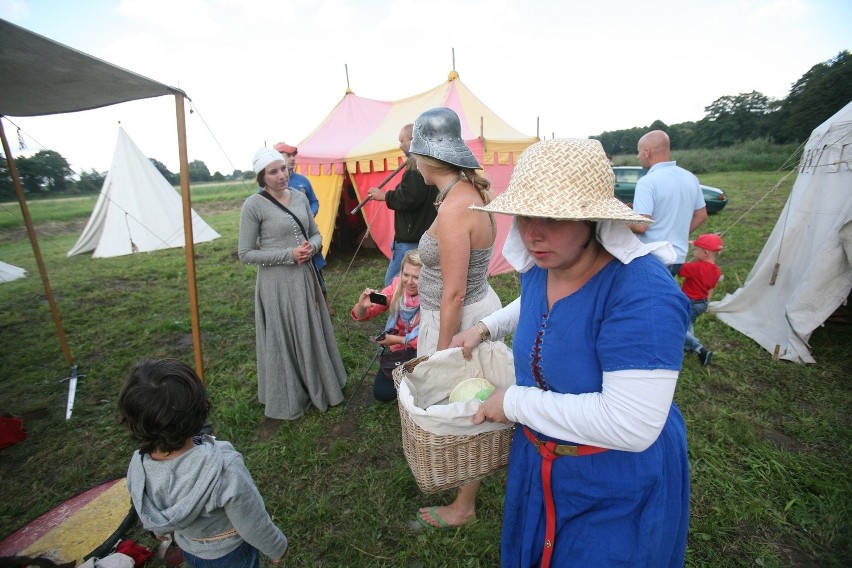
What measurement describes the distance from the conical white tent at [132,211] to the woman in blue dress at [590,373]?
11682 millimetres

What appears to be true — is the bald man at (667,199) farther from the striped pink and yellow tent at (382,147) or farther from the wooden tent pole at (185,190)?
the wooden tent pole at (185,190)

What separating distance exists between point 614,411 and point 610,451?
239 millimetres

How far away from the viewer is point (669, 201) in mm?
3650

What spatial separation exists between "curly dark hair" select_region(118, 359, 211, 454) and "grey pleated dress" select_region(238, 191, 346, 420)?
173cm

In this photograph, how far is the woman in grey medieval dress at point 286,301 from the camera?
2.92 meters

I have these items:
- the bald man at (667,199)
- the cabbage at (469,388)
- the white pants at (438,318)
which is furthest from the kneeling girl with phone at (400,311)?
the bald man at (667,199)

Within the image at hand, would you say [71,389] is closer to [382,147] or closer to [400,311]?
[400,311]

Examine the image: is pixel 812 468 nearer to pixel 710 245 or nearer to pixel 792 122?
pixel 710 245

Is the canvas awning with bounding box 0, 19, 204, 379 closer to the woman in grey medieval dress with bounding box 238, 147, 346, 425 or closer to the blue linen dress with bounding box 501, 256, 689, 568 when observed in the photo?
the woman in grey medieval dress with bounding box 238, 147, 346, 425

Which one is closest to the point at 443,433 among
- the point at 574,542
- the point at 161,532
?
the point at 574,542

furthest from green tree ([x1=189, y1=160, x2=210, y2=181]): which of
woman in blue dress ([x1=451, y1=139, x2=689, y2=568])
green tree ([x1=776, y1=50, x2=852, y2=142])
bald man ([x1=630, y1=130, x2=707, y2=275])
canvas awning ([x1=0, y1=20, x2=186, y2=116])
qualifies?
woman in blue dress ([x1=451, y1=139, x2=689, y2=568])

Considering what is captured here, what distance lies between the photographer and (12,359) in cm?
501

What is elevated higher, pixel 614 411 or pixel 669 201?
pixel 669 201

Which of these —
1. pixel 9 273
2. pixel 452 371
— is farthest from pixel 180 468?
pixel 9 273
